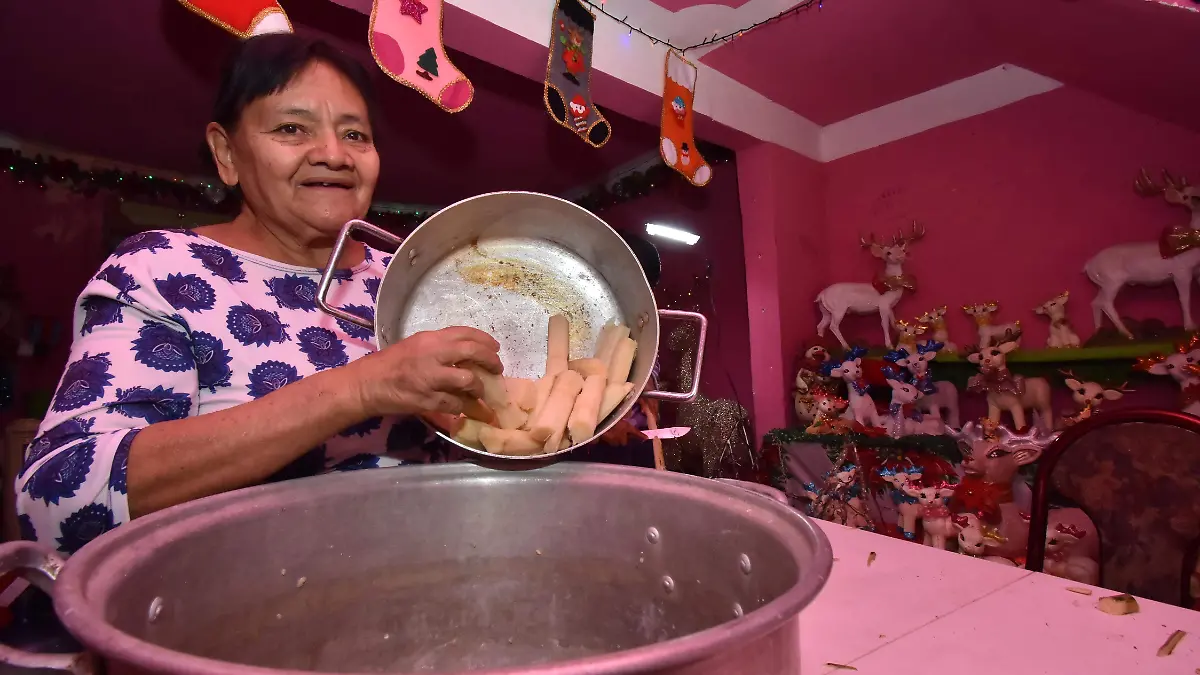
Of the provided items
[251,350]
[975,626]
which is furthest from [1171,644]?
[251,350]

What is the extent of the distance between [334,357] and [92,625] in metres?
0.52

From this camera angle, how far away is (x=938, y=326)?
259cm

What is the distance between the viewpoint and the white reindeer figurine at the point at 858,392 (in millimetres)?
2541

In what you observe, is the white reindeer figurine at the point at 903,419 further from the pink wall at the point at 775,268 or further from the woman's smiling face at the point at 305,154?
the woman's smiling face at the point at 305,154

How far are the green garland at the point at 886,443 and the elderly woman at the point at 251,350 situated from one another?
2015 millimetres

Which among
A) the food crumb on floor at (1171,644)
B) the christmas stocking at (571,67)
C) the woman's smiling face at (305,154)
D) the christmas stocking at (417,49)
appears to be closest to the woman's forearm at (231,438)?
the woman's smiling face at (305,154)

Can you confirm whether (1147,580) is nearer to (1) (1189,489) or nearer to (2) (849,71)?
(1) (1189,489)

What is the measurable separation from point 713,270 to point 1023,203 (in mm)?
1289

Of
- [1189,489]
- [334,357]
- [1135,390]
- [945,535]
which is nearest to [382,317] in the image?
[334,357]

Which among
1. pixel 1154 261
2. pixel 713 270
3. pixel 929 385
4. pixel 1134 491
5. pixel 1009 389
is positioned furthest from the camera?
pixel 713 270

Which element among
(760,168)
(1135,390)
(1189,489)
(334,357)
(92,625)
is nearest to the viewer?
(92,625)

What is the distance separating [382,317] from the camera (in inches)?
20.7

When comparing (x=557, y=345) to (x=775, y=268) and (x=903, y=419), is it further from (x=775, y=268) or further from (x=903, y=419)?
(x=775, y=268)

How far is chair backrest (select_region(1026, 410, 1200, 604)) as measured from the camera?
0.97 meters
